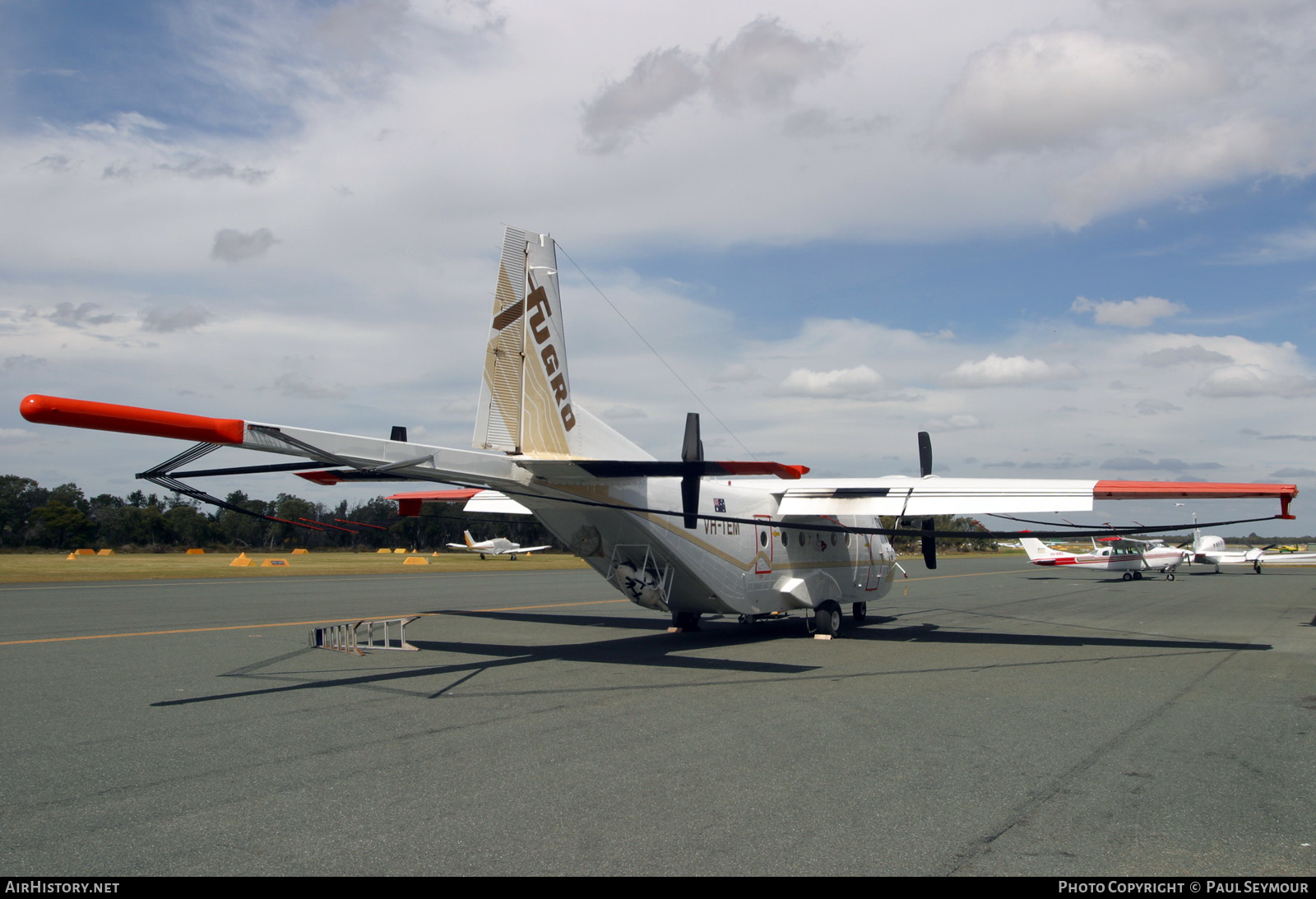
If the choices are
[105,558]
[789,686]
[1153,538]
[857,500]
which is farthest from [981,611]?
[105,558]

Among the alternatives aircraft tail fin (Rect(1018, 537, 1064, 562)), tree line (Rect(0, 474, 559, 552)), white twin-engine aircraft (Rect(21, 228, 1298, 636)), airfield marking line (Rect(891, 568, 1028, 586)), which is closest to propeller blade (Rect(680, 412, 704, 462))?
white twin-engine aircraft (Rect(21, 228, 1298, 636))

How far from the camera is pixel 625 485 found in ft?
48.5

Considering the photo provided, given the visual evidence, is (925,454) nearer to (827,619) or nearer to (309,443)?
(827,619)

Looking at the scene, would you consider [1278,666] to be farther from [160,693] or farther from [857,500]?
[160,693]

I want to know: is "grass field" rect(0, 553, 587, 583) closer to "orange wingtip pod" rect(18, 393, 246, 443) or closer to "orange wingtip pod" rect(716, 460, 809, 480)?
"orange wingtip pod" rect(18, 393, 246, 443)

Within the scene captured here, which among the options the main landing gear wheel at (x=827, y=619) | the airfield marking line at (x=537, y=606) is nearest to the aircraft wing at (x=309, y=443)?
the main landing gear wheel at (x=827, y=619)

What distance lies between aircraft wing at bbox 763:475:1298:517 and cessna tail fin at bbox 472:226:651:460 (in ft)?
18.8

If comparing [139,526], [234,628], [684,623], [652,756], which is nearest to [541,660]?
[684,623]

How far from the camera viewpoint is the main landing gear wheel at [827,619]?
61.4ft

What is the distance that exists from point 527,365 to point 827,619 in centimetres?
934

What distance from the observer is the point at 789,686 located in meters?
12.1

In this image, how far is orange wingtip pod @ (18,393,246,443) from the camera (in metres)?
8.70

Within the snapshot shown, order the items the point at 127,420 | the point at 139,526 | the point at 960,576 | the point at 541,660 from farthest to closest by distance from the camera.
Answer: the point at 139,526 < the point at 960,576 < the point at 541,660 < the point at 127,420
